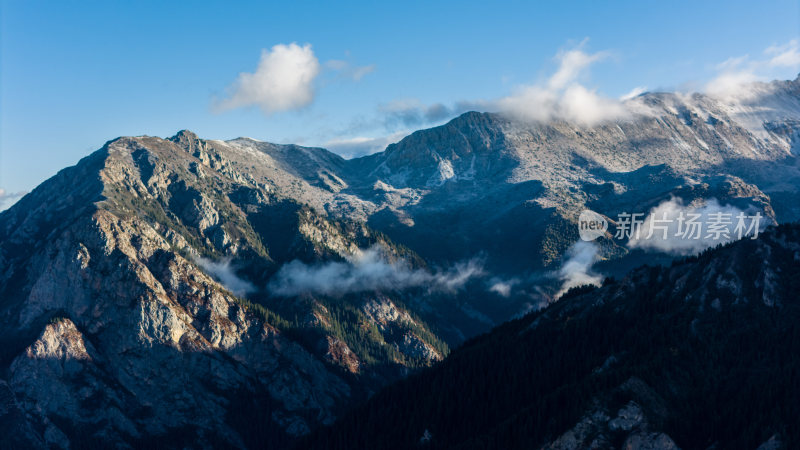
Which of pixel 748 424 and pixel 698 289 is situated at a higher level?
pixel 698 289

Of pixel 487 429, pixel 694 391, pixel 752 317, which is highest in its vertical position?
pixel 752 317

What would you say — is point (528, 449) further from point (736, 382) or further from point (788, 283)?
point (788, 283)

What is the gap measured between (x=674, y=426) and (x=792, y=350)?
41749 millimetres

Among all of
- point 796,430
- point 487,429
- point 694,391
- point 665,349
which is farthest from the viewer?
point 487,429

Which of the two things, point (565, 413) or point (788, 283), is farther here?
point (788, 283)

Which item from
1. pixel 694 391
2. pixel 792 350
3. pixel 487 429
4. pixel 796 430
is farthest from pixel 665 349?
pixel 487 429

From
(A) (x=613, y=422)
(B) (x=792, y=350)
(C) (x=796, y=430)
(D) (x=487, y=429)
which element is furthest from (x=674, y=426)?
(D) (x=487, y=429)

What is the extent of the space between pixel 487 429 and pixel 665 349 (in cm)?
5473

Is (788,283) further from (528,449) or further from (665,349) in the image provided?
(528,449)

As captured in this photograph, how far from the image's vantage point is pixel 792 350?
16812 centimetres

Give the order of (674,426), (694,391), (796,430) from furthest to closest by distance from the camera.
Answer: (694,391)
(674,426)
(796,430)

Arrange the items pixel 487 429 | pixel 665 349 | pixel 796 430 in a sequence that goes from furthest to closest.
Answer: pixel 487 429 < pixel 665 349 < pixel 796 430

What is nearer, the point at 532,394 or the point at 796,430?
the point at 796,430

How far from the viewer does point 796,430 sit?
140 meters
